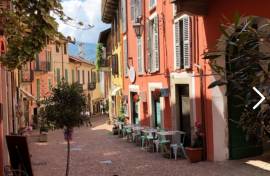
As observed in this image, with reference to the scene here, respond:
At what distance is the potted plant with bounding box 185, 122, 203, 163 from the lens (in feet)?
45.9

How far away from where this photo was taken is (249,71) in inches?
103

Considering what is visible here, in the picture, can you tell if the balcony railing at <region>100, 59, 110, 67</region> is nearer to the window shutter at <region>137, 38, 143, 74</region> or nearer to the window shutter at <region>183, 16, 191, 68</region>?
the window shutter at <region>137, 38, 143, 74</region>

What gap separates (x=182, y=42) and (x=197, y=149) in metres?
3.71

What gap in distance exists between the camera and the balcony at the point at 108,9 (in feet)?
99.6

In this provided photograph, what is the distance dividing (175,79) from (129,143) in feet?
18.4

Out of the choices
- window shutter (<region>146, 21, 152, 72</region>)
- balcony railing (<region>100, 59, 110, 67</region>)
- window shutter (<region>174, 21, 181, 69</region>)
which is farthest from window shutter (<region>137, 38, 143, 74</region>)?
balcony railing (<region>100, 59, 110, 67</region>)

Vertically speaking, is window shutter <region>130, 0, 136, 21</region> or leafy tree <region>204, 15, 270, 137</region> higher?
window shutter <region>130, 0, 136, 21</region>

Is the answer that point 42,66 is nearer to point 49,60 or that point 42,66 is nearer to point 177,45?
point 49,60

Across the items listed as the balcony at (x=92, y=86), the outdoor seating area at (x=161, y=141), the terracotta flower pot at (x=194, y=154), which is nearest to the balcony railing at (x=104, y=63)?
the outdoor seating area at (x=161, y=141)

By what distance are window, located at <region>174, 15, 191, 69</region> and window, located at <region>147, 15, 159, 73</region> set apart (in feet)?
8.79

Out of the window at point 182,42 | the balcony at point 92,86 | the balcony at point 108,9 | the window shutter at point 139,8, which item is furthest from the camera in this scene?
the balcony at point 92,86

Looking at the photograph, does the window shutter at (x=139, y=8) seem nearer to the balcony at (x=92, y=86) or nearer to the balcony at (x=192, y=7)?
the balcony at (x=192, y=7)

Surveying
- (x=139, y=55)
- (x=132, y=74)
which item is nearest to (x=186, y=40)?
(x=139, y=55)

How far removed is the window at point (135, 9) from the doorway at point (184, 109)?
6244mm
